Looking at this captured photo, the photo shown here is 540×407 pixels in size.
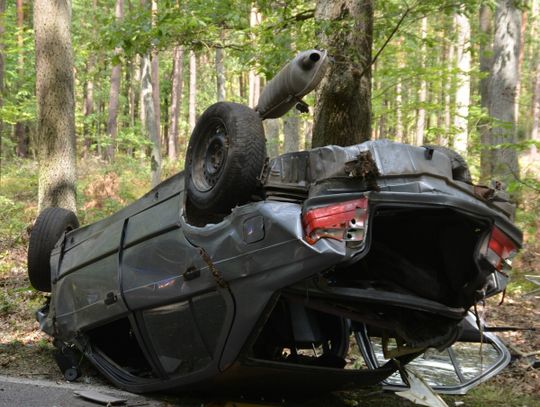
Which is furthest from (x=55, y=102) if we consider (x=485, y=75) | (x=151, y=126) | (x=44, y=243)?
(x=151, y=126)

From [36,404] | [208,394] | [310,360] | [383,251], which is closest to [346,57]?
[383,251]

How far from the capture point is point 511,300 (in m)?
7.55

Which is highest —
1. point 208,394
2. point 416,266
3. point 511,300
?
point 416,266

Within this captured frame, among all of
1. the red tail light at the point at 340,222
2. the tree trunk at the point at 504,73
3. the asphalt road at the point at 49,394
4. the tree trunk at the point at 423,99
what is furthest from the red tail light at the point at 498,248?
the tree trunk at the point at 504,73

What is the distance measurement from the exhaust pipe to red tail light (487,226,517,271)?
4.64 feet

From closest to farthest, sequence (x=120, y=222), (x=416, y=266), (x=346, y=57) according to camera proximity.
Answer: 1. (x=416, y=266)
2. (x=120, y=222)
3. (x=346, y=57)

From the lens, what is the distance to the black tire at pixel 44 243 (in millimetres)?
5188

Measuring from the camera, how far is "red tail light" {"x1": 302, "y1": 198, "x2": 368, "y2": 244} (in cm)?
273

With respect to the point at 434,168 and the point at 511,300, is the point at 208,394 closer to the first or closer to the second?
the point at 434,168

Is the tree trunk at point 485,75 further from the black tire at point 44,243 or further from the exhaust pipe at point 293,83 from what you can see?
the black tire at point 44,243

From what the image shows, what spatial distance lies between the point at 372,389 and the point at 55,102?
6143 mm

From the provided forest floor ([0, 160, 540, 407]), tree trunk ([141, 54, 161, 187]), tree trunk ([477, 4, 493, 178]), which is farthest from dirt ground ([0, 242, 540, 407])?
tree trunk ([141, 54, 161, 187])

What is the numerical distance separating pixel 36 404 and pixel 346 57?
4091mm

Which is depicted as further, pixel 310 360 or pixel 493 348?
pixel 493 348
